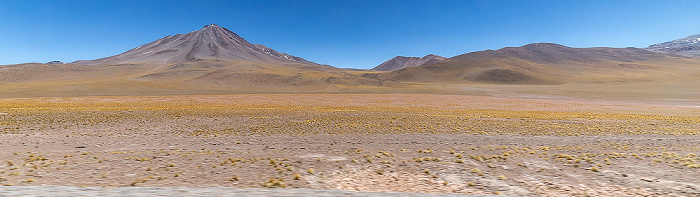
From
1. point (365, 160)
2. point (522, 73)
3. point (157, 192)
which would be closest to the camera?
point (157, 192)

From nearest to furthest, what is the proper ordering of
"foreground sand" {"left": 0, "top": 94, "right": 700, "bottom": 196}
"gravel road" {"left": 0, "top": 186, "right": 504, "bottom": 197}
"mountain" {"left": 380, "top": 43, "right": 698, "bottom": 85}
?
"gravel road" {"left": 0, "top": 186, "right": 504, "bottom": 197} → "foreground sand" {"left": 0, "top": 94, "right": 700, "bottom": 196} → "mountain" {"left": 380, "top": 43, "right": 698, "bottom": 85}

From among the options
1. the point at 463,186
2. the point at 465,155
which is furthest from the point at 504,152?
the point at 463,186

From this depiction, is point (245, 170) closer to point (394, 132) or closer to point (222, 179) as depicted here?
point (222, 179)

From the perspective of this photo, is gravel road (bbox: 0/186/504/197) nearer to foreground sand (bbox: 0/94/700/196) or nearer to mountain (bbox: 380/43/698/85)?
foreground sand (bbox: 0/94/700/196)

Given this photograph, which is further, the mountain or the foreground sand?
the mountain

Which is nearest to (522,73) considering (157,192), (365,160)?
(365,160)

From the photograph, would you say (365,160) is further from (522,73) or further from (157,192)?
(522,73)

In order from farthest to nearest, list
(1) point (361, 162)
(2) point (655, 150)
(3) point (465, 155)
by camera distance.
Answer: (2) point (655, 150) → (3) point (465, 155) → (1) point (361, 162)

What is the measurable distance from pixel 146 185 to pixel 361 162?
5703mm

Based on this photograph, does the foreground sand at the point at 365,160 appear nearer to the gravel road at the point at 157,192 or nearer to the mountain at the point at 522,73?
the gravel road at the point at 157,192

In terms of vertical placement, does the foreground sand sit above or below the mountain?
below

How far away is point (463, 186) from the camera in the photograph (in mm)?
7254

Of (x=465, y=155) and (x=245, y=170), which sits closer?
(x=245, y=170)

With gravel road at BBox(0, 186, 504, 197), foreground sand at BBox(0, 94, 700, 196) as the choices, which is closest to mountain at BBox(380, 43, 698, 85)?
foreground sand at BBox(0, 94, 700, 196)
